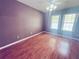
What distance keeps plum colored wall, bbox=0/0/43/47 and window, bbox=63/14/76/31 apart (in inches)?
112

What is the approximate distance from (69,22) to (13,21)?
13.1 ft

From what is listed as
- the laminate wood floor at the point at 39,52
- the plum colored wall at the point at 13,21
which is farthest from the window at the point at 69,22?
the plum colored wall at the point at 13,21

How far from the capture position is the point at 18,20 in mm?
3596

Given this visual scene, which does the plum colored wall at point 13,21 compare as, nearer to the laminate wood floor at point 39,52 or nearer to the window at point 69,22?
the laminate wood floor at point 39,52

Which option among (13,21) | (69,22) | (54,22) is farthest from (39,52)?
(54,22)

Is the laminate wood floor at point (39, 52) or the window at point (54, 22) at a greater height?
the window at point (54, 22)

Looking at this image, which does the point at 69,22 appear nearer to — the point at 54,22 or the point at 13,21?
the point at 54,22

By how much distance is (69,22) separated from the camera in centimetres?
477

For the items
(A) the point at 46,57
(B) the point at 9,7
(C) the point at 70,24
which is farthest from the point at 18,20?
(C) the point at 70,24

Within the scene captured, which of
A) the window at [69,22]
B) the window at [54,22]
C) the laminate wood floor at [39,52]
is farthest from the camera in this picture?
the window at [54,22]

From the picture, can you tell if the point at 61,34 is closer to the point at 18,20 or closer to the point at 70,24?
the point at 70,24

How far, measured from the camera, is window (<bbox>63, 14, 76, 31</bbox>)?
4.57m

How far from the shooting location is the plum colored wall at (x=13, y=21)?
2853 mm

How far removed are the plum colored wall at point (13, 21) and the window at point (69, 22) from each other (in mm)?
2850
